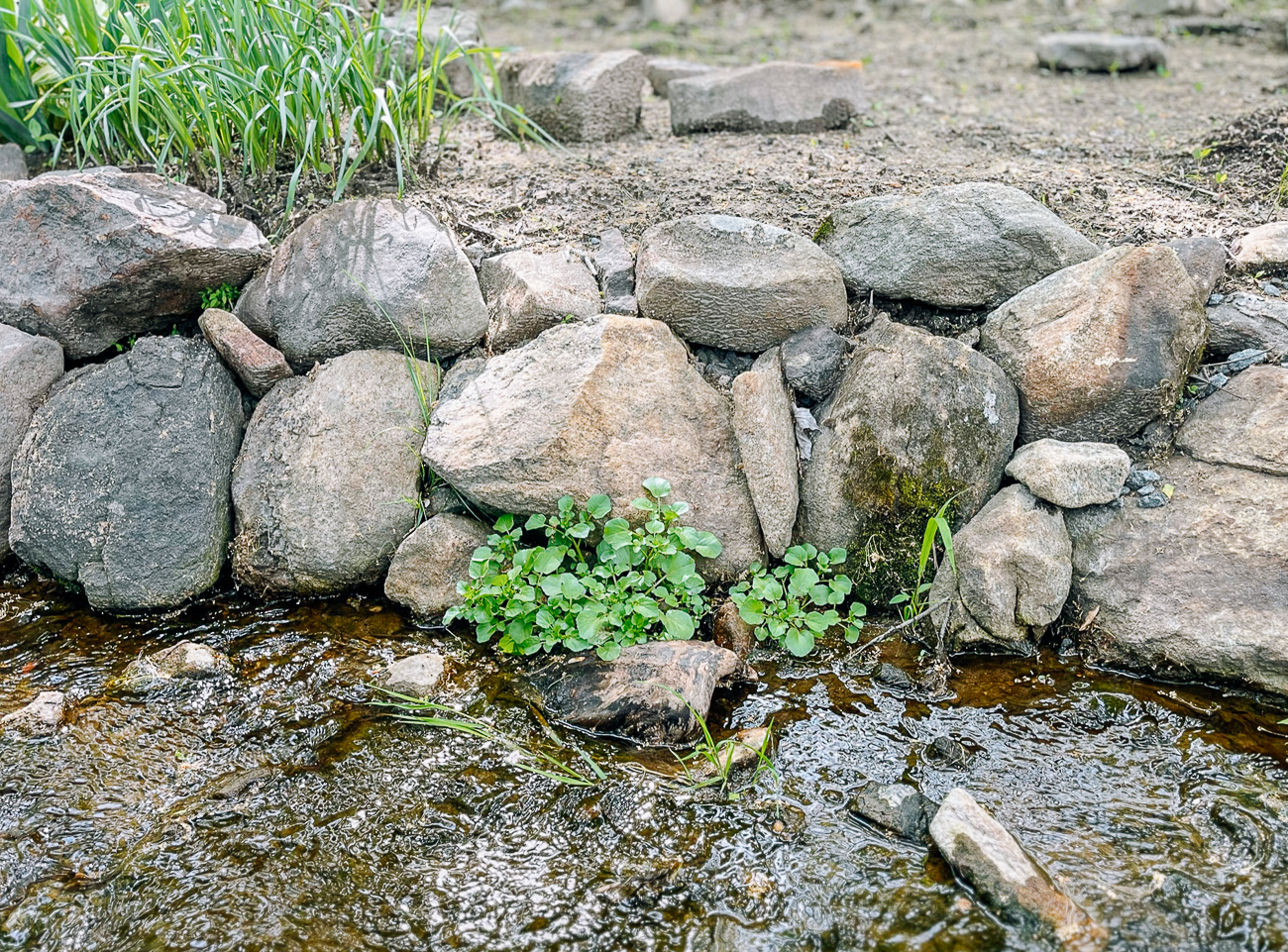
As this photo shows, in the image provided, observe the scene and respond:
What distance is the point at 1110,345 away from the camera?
9.21ft

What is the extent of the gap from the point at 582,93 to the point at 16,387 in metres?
2.36

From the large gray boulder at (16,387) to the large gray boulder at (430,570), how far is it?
4.44ft

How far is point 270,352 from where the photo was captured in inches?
127

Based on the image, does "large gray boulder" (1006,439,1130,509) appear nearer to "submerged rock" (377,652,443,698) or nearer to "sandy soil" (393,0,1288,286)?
"sandy soil" (393,0,1288,286)

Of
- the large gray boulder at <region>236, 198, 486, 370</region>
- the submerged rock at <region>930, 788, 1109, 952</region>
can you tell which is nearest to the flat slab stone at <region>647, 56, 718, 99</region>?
the large gray boulder at <region>236, 198, 486, 370</region>

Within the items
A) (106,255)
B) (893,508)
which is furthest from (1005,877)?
(106,255)

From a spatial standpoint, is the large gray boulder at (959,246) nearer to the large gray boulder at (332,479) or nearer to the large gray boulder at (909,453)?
the large gray boulder at (909,453)

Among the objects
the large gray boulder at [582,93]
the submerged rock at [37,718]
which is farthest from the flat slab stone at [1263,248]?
the submerged rock at [37,718]

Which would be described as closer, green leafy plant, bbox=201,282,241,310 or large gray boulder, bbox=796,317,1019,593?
large gray boulder, bbox=796,317,1019,593

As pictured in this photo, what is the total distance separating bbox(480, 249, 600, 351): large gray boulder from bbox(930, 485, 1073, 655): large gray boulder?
1380mm

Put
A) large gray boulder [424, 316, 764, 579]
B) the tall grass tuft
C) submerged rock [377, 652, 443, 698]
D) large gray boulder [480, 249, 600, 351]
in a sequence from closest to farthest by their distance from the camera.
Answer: submerged rock [377, 652, 443, 698], large gray boulder [424, 316, 764, 579], large gray boulder [480, 249, 600, 351], the tall grass tuft

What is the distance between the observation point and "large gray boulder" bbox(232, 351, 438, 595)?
3014 millimetres

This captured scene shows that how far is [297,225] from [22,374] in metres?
1.00

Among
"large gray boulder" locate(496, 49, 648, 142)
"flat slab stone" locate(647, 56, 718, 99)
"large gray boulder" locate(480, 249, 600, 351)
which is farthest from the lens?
"flat slab stone" locate(647, 56, 718, 99)
